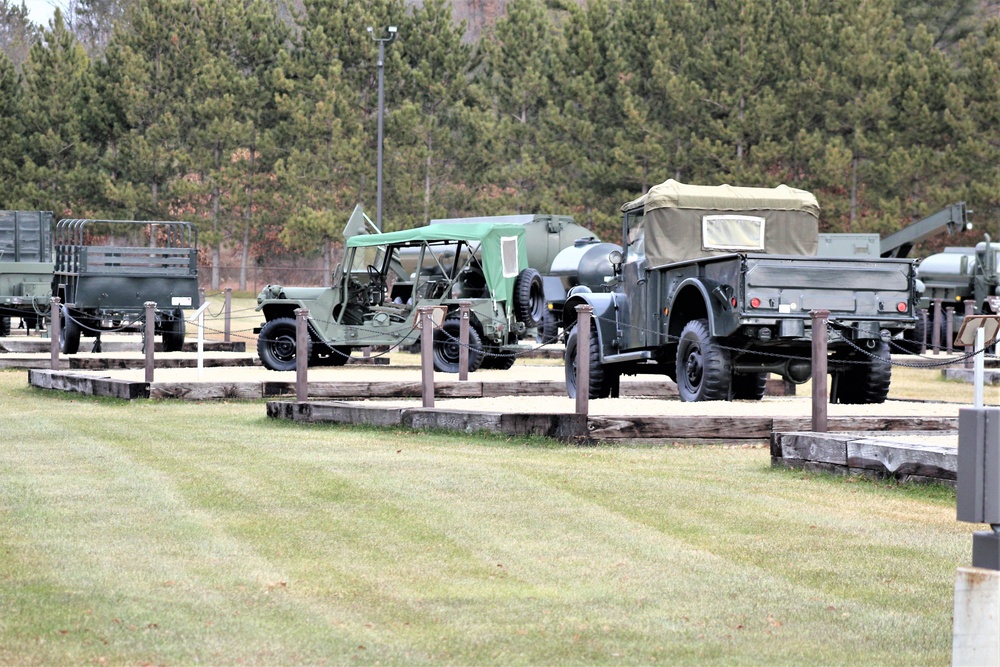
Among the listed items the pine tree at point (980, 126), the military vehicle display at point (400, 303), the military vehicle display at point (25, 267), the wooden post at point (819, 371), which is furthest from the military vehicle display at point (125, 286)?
the pine tree at point (980, 126)

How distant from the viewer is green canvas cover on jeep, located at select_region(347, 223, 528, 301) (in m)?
23.8

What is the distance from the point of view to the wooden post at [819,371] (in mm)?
12211

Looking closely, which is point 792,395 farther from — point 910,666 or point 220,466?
point 910,666

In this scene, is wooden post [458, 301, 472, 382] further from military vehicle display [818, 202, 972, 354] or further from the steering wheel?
military vehicle display [818, 202, 972, 354]

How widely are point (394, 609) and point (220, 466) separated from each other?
5.18m

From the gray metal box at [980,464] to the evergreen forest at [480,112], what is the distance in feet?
157

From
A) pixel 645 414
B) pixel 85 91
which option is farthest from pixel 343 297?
pixel 85 91

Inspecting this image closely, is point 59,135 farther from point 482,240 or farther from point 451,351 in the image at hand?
point 451,351

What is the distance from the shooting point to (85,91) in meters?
60.3

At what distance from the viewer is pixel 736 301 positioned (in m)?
15.3

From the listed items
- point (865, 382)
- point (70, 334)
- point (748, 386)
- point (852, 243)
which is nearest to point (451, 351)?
point (748, 386)

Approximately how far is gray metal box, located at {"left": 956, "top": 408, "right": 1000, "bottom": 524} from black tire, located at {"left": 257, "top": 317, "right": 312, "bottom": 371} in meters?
18.8

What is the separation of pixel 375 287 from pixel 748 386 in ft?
28.5

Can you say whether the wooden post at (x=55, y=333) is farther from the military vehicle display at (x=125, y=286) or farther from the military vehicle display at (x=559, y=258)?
the military vehicle display at (x=559, y=258)
